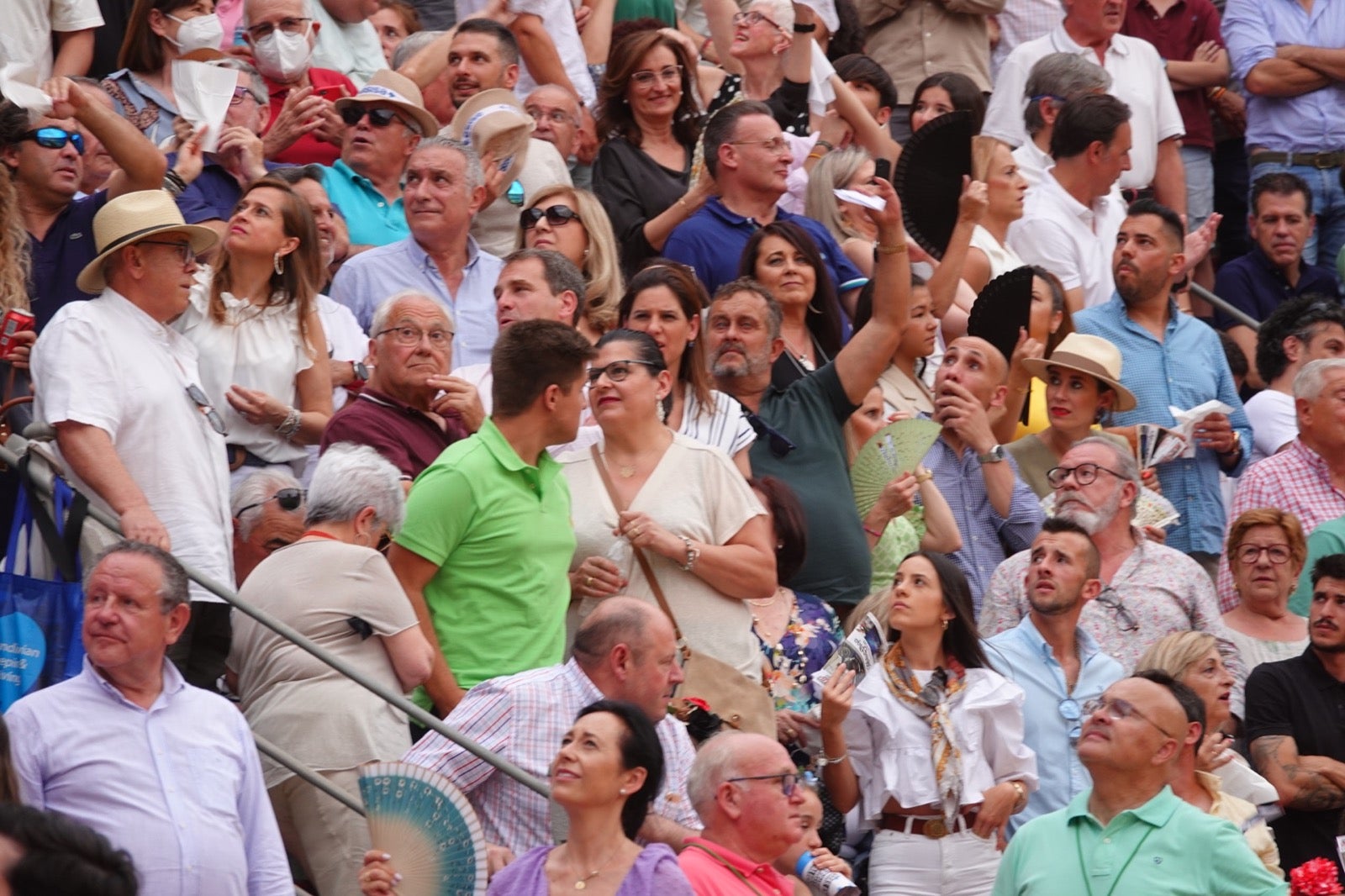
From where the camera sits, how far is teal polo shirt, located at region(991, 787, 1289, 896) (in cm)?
685

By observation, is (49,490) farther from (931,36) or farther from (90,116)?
(931,36)

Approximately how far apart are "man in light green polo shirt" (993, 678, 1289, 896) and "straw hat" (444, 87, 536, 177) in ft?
13.2

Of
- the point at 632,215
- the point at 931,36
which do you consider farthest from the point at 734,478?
the point at 931,36

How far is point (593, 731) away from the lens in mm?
6148

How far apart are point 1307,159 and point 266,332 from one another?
25.0 ft

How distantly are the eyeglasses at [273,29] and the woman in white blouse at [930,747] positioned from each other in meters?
4.02

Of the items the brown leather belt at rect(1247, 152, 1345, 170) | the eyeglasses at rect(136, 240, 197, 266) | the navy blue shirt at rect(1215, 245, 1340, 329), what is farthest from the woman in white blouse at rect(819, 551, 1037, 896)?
the brown leather belt at rect(1247, 152, 1345, 170)

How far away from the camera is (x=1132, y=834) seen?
22.8 feet

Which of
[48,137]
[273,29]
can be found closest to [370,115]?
[273,29]

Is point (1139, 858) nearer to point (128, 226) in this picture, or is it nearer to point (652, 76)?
point (128, 226)

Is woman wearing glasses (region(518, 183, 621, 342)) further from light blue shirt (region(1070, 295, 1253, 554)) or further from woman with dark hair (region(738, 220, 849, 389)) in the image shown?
light blue shirt (region(1070, 295, 1253, 554))

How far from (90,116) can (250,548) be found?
1538mm

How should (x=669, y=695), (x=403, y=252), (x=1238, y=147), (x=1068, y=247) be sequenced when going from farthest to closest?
(x=1238, y=147)
(x=1068, y=247)
(x=403, y=252)
(x=669, y=695)

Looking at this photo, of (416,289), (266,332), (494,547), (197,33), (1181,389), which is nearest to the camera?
(494,547)
